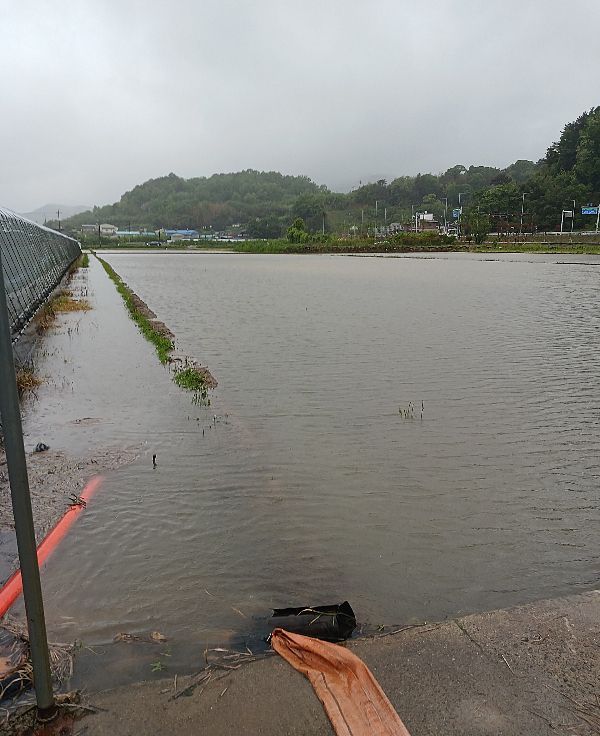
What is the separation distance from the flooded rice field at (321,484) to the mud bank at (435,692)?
0.35 meters

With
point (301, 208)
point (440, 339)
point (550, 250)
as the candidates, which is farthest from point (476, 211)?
point (440, 339)

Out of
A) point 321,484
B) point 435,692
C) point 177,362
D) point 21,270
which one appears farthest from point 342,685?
point 21,270

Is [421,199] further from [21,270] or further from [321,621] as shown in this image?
[321,621]

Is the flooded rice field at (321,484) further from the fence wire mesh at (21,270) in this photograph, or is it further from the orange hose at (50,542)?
the fence wire mesh at (21,270)

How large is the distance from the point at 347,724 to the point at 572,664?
1.19 m

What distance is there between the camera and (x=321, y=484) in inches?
214

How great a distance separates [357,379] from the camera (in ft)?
30.8

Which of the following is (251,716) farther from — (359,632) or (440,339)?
(440,339)

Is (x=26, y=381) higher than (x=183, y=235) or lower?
lower

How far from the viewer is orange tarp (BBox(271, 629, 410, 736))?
2.49 m

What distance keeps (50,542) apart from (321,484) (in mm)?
2348

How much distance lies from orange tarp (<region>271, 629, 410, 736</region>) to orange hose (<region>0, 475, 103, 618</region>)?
1666mm

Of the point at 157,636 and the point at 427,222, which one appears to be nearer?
the point at 157,636

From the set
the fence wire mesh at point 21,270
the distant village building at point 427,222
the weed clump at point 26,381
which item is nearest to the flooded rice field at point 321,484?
the weed clump at point 26,381
